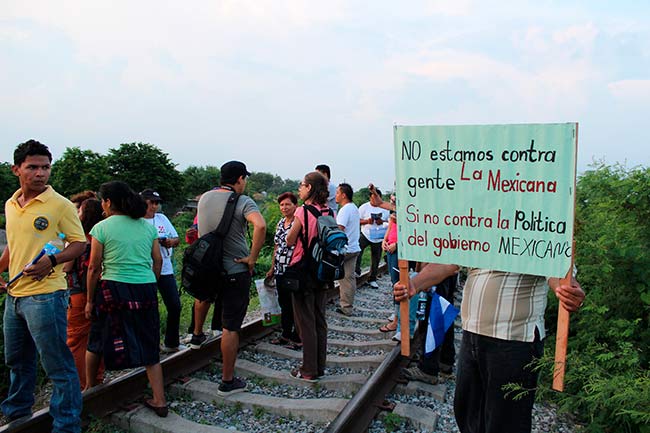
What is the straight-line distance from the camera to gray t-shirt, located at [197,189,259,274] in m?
4.50

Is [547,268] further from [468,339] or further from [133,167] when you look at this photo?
[133,167]

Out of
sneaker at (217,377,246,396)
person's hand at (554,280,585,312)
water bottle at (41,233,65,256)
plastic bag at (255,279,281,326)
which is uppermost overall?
water bottle at (41,233,65,256)

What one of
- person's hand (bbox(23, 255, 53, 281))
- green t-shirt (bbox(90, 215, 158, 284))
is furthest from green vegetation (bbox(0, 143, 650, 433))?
person's hand (bbox(23, 255, 53, 281))

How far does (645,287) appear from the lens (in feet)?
13.4

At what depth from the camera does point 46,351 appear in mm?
3434

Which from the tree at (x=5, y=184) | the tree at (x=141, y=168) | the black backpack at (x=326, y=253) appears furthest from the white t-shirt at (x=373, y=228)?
the tree at (x=141, y=168)

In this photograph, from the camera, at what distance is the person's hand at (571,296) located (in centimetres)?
227

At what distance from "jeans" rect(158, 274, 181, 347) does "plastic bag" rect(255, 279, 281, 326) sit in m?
1.03

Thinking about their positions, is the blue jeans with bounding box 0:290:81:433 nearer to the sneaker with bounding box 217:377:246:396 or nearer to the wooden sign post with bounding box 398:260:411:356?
the sneaker with bounding box 217:377:246:396

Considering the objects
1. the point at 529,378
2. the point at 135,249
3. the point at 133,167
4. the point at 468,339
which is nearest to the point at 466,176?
the point at 468,339

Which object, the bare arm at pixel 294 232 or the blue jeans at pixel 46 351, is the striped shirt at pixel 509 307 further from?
the blue jeans at pixel 46 351

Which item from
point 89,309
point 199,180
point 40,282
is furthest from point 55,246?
point 199,180

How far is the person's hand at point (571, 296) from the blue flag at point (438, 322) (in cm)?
239

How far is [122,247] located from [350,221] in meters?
4.20
